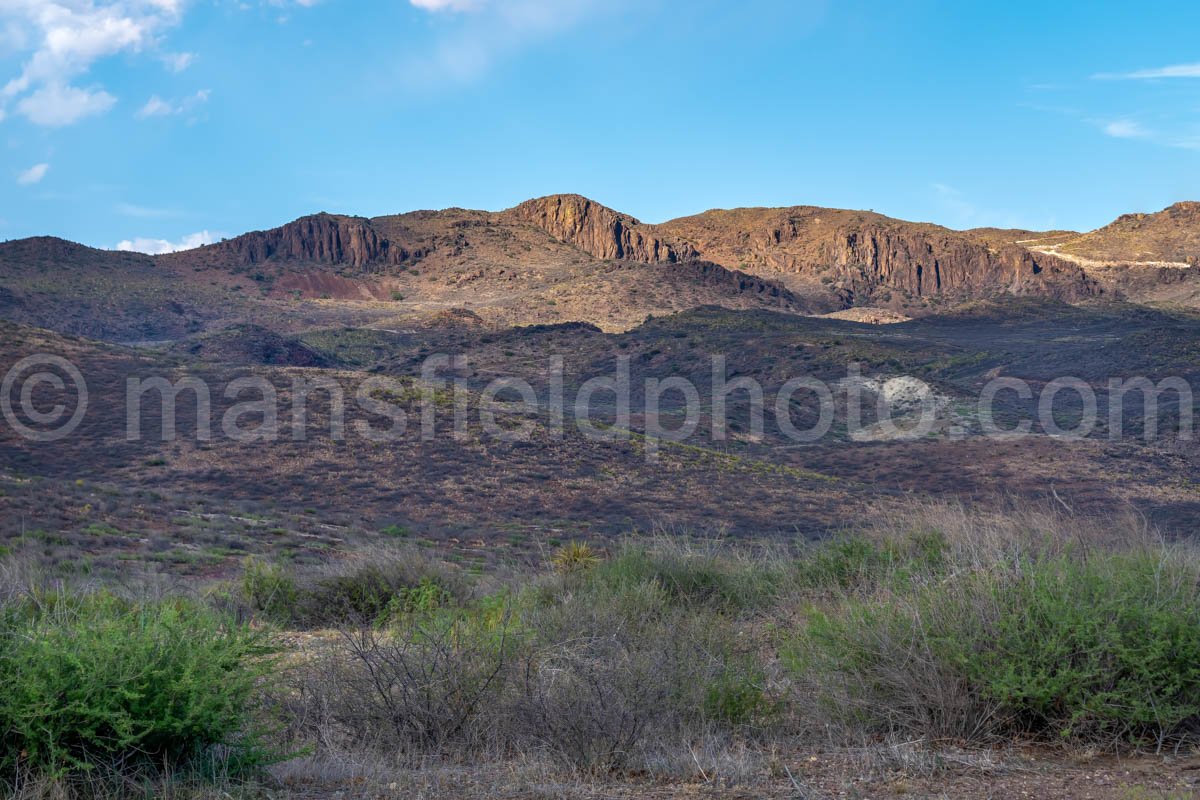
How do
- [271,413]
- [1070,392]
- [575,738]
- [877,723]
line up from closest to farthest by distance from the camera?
[575,738] → [877,723] → [271,413] → [1070,392]

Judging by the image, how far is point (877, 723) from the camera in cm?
543

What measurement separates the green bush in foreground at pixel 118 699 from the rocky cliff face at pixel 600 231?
11530 cm

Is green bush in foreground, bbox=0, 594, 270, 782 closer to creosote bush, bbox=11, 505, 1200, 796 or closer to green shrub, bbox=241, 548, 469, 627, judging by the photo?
creosote bush, bbox=11, 505, 1200, 796

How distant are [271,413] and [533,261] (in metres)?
79.8

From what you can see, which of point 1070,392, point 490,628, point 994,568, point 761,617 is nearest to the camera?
point 994,568

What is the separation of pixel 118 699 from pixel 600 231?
392 ft

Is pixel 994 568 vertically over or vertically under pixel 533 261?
under

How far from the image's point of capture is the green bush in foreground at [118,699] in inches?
163

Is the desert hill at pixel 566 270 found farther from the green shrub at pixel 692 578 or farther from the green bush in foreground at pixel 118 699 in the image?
the green bush in foreground at pixel 118 699

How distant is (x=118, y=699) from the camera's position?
13.8ft

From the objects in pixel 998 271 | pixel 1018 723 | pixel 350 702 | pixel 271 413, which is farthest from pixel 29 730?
pixel 998 271

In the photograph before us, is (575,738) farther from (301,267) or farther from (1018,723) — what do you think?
(301,267)

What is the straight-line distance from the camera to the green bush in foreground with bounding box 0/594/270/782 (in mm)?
4129

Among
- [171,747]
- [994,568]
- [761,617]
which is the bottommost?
[761,617]
